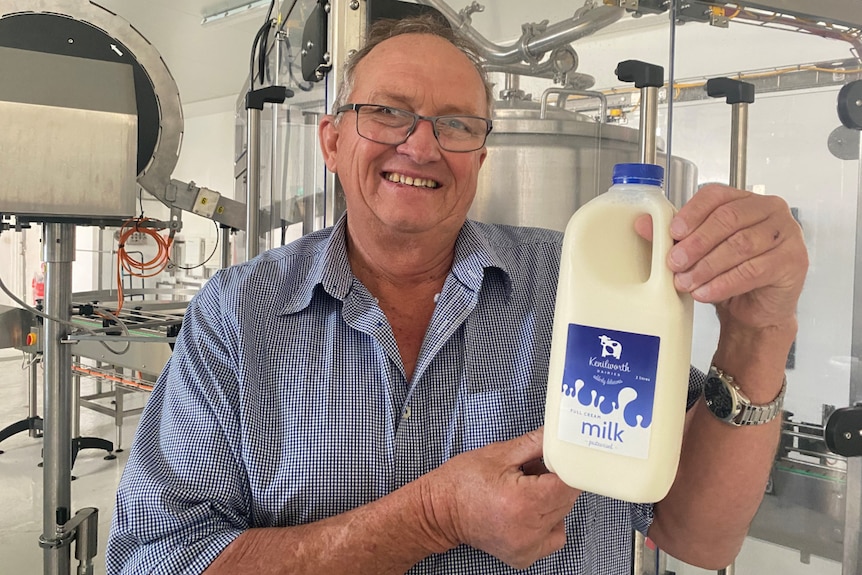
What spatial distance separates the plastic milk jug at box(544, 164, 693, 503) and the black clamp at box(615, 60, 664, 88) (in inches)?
22.3

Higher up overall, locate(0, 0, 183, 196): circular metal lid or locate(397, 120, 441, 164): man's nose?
locate(0, 0, 183, 196): circular metal lid

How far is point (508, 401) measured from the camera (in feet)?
2.74

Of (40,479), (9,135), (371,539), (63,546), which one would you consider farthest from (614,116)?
(40,479)

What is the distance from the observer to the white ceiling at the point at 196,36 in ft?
13.7

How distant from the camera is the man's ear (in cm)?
98

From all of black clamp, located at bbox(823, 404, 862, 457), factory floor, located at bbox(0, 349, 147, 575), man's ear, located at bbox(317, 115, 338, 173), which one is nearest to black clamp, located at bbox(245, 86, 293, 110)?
man's ear, located at bbox(317, 115, 338, 173)

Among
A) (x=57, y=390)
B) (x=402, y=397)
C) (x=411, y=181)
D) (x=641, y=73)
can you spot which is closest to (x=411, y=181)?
(x=411, y=181)

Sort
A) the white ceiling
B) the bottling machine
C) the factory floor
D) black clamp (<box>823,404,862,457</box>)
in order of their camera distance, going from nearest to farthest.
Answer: black clamp (<box>823,404,862,457</box>)
the bottling machine
the factory floor
the white ceiling

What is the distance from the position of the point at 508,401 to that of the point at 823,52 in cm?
112

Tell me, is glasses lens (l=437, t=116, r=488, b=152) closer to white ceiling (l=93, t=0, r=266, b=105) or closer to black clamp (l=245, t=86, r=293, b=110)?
black clamp (l=245, t=86, r=293, b=110)

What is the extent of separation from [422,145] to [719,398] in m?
0.48

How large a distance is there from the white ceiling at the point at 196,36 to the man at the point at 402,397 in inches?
141

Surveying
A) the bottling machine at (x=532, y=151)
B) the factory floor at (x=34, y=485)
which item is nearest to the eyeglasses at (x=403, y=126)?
the bottling machine at (x=532, y=151)

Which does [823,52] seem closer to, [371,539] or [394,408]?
[394,408]
